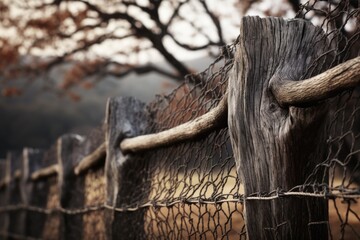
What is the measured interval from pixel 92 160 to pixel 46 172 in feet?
5.93

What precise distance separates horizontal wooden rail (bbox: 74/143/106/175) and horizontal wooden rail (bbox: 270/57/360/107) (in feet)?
6.40

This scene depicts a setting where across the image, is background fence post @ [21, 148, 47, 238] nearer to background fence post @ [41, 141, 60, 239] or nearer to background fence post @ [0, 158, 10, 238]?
background fence post @ [41, 141, 60, 239]

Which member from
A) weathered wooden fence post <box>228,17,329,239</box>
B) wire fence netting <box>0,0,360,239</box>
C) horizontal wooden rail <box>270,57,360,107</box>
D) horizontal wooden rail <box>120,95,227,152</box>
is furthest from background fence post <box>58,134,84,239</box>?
horizontal wooden rail <box>270,57,360,107</box>

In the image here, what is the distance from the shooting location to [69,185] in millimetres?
4242

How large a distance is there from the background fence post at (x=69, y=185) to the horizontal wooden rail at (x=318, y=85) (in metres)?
2.88

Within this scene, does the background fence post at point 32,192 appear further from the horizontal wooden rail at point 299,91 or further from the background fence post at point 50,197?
the horizontal wooden rail at point 299,91

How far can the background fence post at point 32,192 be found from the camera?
5.39m

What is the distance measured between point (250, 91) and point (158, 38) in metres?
6.75

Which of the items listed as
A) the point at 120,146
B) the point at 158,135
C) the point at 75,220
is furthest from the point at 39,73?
the point at 158,135

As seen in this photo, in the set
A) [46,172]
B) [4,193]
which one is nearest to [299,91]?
[46,172]

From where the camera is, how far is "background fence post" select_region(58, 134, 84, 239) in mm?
4023

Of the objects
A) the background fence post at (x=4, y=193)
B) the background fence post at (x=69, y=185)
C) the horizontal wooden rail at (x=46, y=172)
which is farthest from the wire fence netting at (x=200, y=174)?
the background fence post at (x=4, y=193)

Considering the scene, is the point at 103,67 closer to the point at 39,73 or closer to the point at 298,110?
the point at 39,73

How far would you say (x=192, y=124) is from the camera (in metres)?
1.96
